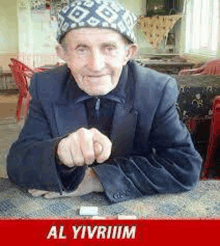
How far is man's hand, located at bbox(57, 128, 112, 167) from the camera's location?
28.3 inches

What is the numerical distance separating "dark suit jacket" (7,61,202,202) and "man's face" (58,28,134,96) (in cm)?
14

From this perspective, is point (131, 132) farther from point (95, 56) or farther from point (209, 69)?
point (209, 69)

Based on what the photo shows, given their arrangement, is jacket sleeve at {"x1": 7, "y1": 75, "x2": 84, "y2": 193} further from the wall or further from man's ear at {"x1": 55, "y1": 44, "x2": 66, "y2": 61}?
the wall

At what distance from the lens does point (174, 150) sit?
106 centimetres

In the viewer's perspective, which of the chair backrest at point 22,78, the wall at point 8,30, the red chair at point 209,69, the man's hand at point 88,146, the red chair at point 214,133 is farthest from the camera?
the wall at point 8,30

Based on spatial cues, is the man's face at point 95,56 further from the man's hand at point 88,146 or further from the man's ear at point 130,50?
the man's hand at point 88,146

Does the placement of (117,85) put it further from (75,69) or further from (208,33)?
(208,33)

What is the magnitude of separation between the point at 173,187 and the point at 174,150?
0.47 ft

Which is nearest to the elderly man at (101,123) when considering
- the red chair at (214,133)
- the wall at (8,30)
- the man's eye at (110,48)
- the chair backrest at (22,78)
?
the man's eye at (110,48)

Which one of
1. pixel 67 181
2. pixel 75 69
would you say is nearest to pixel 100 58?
pixel 75 69

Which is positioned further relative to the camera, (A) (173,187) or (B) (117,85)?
(B) (117,85)

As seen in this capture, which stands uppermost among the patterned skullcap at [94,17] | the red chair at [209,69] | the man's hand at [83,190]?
the patterned skullcap at [94,17]

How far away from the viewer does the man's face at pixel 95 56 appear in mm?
913

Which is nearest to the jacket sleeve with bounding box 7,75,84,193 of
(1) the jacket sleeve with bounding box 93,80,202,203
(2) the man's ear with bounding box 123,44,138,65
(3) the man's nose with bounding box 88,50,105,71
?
(1) the jacket sleeve with bounding box 93,80,202,203
